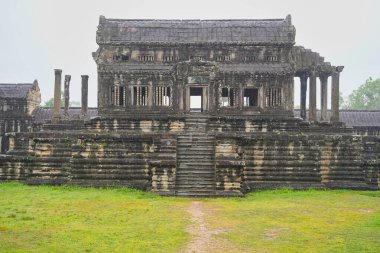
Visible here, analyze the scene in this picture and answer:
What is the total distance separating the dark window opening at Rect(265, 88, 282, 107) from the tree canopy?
48429mm

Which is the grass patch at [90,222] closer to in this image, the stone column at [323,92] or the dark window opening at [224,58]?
the dark window opening at [224,58]

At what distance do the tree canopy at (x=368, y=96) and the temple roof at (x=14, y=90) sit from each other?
4984 centimetres

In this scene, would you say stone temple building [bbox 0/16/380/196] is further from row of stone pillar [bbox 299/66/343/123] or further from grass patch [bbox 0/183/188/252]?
grass patch [bbox 0/183/188/252]

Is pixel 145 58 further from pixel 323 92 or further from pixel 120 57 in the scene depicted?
pixel 323 92

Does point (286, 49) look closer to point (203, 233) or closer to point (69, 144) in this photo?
point (69, 144)

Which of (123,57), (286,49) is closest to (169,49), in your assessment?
(123,57)

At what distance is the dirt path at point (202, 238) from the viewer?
411 inches

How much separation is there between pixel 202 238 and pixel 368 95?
6970 centimetres

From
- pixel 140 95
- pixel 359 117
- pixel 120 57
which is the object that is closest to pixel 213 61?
pixel 140 95

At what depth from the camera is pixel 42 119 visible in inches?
1753

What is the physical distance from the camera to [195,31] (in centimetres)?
3177

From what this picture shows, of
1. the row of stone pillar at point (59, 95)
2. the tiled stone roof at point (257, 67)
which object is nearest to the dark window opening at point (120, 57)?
the row of stone pillar at point (59, 95)

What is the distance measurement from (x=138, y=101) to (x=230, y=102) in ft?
18.3

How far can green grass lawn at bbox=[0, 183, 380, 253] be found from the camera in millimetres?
10648
